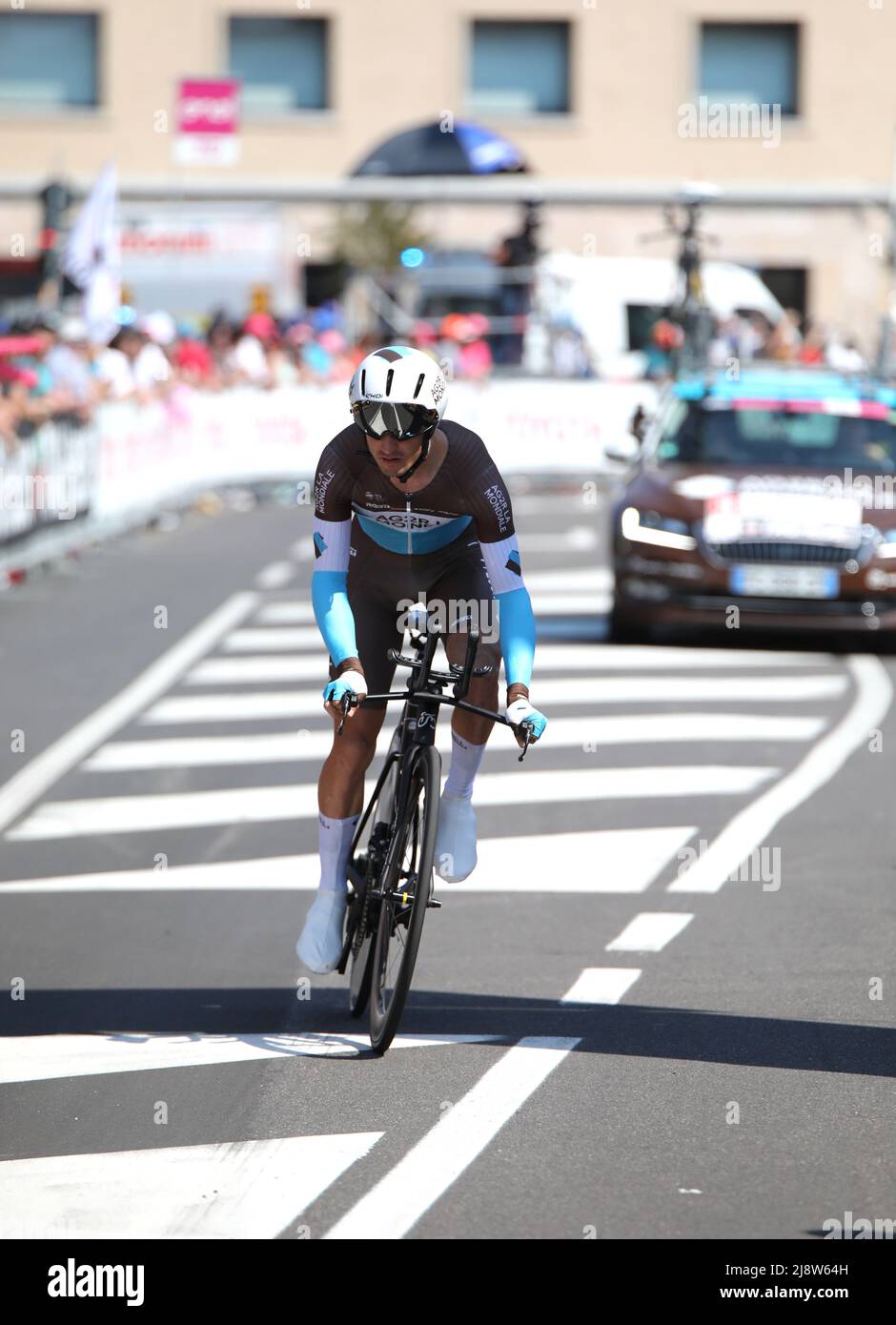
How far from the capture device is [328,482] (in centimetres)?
686

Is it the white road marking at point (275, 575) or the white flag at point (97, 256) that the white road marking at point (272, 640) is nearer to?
the white road marking at point (275, 575)

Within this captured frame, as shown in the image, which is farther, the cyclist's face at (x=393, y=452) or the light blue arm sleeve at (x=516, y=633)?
the light blue arm sleeve at (x=516, y=633)

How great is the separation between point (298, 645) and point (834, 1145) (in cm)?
1053

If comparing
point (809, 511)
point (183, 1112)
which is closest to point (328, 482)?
point (183, 1112)

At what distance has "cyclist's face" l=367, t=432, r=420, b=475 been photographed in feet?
21.8

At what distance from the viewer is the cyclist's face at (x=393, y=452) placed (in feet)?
21.8

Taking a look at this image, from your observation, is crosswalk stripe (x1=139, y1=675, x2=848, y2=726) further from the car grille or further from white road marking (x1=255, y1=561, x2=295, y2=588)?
white road marking (x1=255, y1=561, x2=295, y2=588)

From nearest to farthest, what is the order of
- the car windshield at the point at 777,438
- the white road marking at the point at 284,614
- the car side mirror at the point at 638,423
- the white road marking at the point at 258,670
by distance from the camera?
the car side mirror at the point at 638,423, the white road marking at the point at 258,670, the car windshield at the point at 777,438, the white road marking at the point at 284,614

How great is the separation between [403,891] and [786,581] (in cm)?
891

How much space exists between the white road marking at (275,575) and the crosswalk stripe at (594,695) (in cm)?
494

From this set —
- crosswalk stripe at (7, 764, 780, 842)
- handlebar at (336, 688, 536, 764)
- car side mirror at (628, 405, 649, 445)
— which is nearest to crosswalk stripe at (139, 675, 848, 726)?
car side mirror at (628, 405, 649, 445)

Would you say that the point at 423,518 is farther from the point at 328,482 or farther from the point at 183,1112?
the point at 183,1112

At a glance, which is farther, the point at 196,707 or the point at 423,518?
the point at 196,707

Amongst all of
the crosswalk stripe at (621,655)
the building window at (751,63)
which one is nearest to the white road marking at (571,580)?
the crosswalk stripe at (621,655)
